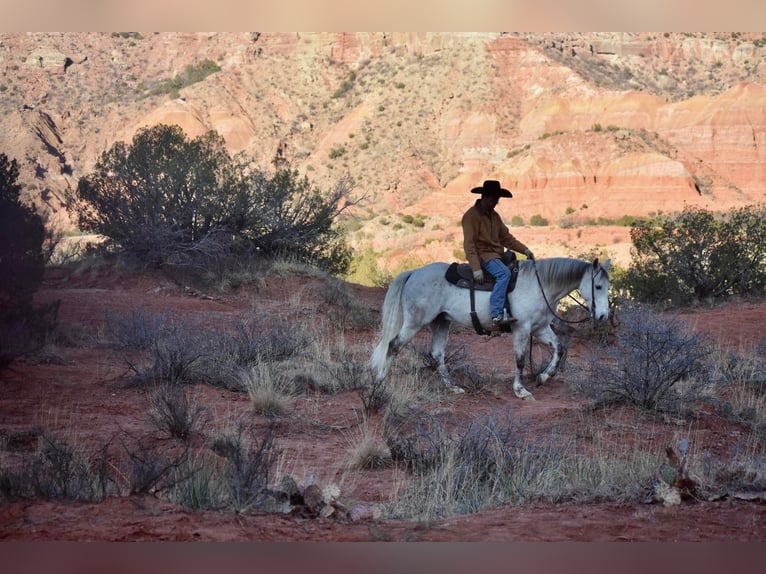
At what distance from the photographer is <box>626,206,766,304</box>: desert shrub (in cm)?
1816

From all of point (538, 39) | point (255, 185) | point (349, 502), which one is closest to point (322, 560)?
point (349, 502)

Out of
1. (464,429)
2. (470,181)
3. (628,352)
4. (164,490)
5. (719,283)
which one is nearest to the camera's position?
(164,490)

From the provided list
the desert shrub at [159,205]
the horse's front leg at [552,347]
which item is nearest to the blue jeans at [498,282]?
the horse's front leg at [552,347]

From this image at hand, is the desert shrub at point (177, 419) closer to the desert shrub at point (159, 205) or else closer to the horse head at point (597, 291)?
the horse head at point (597, 291)

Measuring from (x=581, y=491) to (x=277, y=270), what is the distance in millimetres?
13445

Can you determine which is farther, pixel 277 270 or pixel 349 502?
pixel 277 270

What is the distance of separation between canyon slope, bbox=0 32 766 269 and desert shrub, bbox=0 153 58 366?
37.6 metres

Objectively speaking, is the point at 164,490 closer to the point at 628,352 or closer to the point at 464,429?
the point at 464,429

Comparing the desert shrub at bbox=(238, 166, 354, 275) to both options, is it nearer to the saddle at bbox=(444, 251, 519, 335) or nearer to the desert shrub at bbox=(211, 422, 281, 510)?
the saddle at bbox=(444, 251, 519, 335)

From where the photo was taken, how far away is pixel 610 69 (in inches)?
2889

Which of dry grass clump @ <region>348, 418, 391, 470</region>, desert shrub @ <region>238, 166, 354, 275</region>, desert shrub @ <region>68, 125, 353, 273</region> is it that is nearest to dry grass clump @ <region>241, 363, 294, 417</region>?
dry grass clump @ <region>348, 418, 391, 470</region>

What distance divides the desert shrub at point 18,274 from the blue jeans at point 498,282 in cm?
541

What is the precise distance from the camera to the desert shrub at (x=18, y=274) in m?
9.88

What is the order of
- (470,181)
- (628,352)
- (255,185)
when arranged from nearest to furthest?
(628,352) < (255,185) < (470,181)
